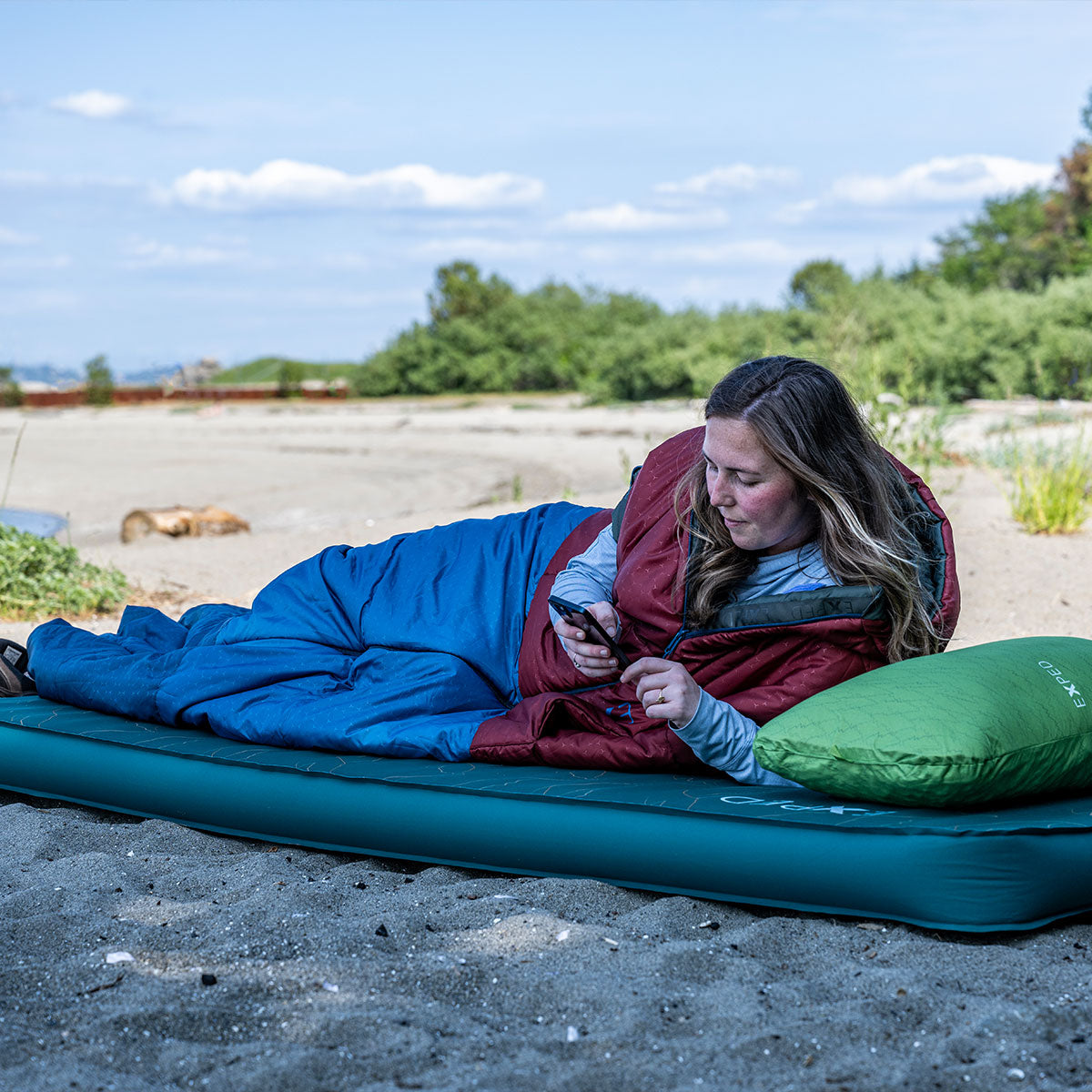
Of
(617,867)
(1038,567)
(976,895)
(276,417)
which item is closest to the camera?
(976,895)

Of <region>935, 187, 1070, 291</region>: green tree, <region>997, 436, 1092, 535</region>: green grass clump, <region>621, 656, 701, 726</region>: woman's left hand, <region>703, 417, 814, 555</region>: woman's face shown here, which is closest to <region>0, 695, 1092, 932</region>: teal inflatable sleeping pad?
<region>621, 656, 701, 726</region>: woman's left hand

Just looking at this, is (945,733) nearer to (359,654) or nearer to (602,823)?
(602,823)

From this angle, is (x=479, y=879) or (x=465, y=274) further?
(x=465, y=274)

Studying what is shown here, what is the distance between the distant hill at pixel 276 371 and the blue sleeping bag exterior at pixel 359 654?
2327 centimetres

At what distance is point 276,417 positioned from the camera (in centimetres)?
2030

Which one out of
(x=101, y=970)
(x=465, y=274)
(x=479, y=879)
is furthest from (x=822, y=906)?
(x=465, y=274)

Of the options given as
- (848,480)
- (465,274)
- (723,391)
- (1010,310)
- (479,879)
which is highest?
(465,274)

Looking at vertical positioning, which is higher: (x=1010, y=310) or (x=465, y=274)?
(x=465, y=274)

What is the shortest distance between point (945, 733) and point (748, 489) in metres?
0.63

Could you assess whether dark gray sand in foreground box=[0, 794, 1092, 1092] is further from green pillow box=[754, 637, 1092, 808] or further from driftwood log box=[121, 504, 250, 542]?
driftwood log box=[121, 504, 250, 542]

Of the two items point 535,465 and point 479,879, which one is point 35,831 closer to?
point 479,879

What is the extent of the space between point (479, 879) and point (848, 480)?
117 centimetres

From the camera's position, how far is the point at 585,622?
2.71 metres

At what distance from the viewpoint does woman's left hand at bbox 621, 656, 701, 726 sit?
2.42 metres
